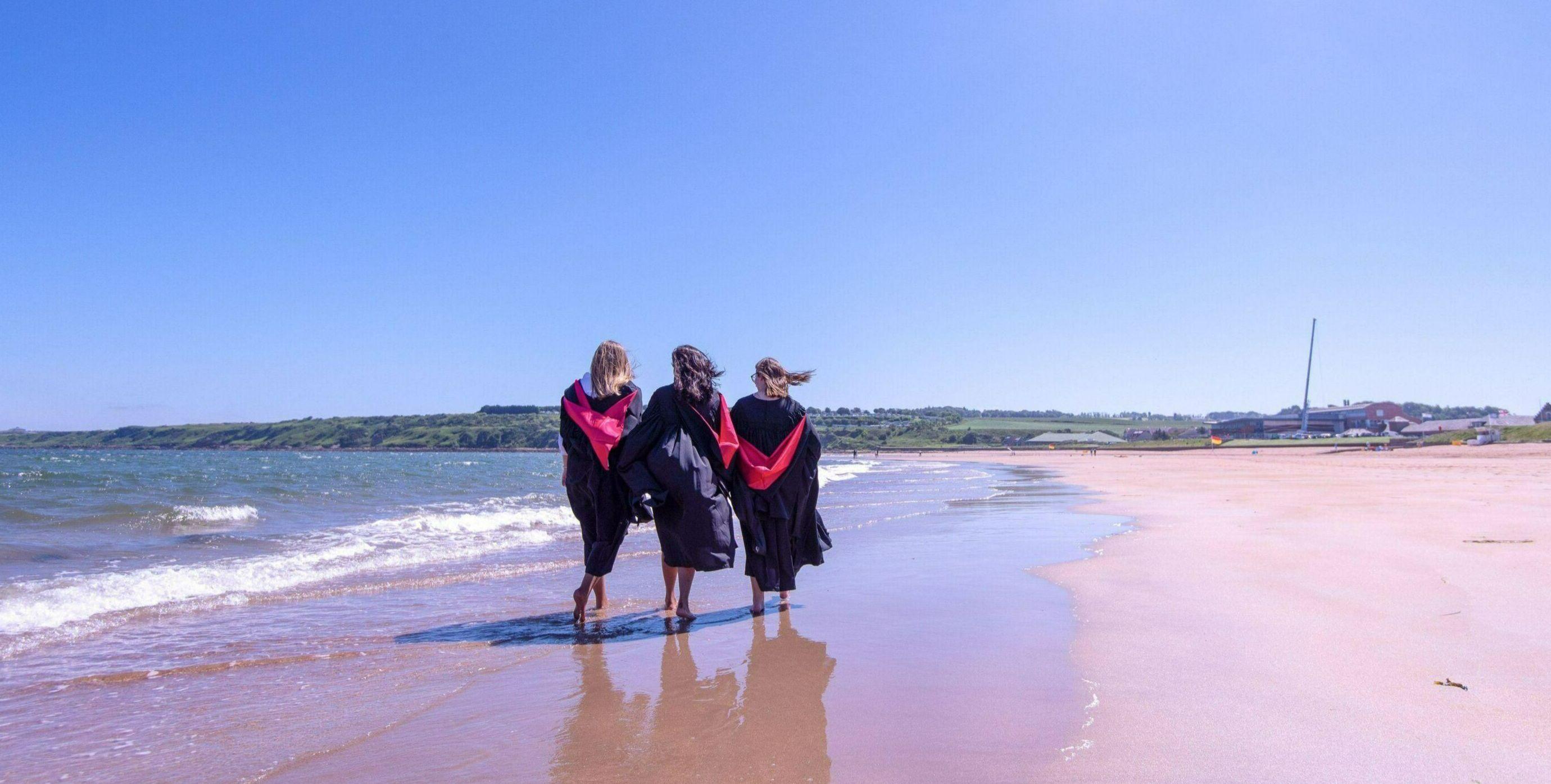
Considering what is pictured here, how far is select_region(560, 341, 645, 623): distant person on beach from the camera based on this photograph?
548 centimetres

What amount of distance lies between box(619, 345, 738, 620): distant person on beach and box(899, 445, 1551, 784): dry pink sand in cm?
225

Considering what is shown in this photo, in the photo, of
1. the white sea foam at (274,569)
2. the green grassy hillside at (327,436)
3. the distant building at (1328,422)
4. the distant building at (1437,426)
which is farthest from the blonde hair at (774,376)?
the green grassy hillside at (327,436)

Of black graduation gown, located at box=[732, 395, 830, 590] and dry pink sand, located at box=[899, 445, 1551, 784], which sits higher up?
black graduation gown, located at box=[732, 395, 830, 590]

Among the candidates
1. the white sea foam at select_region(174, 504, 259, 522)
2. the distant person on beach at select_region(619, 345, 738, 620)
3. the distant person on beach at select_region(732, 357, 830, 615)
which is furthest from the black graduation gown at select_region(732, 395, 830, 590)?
the white sea foam at select_region(174, 504, 259, 522)

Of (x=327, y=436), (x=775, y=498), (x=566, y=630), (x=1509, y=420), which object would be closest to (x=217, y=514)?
(x=566, y=630)

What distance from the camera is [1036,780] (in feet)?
8.71

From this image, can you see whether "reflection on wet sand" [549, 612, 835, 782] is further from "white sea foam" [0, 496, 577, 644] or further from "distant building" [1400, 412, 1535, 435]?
"distant building" [1400, 412, 1535, 435]

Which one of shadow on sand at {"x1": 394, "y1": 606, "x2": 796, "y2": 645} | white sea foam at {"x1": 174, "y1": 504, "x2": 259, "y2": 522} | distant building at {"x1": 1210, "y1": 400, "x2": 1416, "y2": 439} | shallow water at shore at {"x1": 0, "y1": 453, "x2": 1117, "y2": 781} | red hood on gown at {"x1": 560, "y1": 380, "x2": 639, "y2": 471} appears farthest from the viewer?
distant building at {"x1": 1210, "y1": 400, "x2": 1416, "y2": 439}

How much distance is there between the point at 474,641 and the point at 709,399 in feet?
6.62

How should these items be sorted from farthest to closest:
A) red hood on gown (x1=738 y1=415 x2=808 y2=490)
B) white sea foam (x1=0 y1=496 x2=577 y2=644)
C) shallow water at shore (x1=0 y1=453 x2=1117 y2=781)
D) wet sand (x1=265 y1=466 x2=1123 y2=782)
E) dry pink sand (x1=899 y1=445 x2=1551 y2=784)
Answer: white sea foam (x1=0 y1=496 x2=577 y2=644)
red hood on gown (x1=738 y1=415 x2=808 y2=490)
shallow water at shore (x1=0 y1=453 x2=1117 y2=781)
wet sand (x1=265 y1=466 x2=1123 y2=782)
dry pink sand (x1=899 y1=445 x2=1551 y2=784)

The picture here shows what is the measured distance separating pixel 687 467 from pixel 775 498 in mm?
725

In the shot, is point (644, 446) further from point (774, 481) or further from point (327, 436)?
point (327, 436)

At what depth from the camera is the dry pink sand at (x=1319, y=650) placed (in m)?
2.79

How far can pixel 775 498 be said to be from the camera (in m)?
5.79
